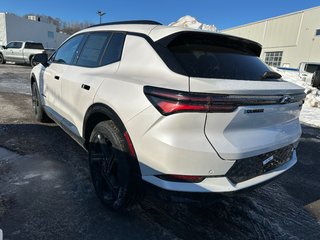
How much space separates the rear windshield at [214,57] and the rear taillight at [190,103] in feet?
0.84

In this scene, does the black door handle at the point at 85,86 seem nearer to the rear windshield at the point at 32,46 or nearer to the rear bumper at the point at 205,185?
the rear bumper at the point at 205,185

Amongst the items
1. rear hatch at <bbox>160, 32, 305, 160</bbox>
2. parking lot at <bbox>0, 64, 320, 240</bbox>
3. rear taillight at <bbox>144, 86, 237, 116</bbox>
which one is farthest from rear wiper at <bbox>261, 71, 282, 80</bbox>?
parking lot at <bbox>0, 64, 320, 240</bbox>

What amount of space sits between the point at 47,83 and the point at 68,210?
2.48 meters

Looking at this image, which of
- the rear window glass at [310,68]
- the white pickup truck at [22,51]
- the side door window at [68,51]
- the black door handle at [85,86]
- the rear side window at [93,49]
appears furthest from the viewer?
the white pickup truck at [22,51]

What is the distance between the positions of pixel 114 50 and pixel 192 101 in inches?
54.4

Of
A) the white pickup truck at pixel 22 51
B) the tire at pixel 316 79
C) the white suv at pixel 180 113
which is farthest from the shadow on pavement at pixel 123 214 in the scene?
the white pickup truck at pixel 22 51

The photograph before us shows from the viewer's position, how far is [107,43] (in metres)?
3.10

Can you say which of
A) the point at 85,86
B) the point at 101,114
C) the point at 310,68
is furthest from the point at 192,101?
the point at 310,68

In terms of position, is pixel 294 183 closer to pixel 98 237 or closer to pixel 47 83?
pixel 98 237

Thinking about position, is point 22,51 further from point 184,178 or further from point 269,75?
point 184,178

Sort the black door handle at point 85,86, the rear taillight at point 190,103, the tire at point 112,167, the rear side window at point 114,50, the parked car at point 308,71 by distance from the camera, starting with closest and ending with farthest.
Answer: the rear taillight at point 190,103 → the tire at point 112,167 → the rear side window at point 114,50 → the black door handle at point 85,86 → the parked car at point 308,71

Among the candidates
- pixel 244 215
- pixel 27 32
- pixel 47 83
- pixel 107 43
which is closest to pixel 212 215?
pixel 244 215

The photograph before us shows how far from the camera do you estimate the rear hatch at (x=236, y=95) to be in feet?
6.58

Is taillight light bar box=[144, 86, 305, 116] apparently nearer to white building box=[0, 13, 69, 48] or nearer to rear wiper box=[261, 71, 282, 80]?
rear wiper box=[261, 71, 282, 80]
